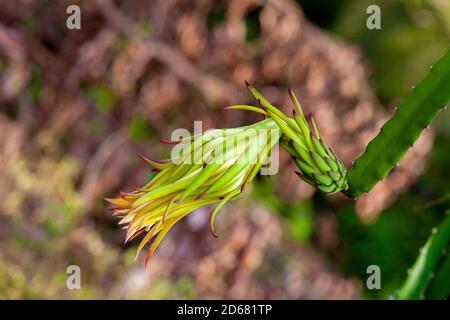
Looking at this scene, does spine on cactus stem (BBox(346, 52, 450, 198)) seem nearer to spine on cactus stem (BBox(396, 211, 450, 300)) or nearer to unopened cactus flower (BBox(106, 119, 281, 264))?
unopened cactus flower (BBox(106, 119, 281, 264))

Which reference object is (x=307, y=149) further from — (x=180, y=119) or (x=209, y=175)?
(x=180, y=119)

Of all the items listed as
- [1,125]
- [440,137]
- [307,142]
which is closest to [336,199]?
[440,137]

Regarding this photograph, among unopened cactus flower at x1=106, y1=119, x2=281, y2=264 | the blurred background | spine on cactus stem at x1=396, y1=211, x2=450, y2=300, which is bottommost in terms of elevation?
spine on cactus stem at x1=396, y1=211, x2=450, y2=300

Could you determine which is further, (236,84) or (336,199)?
(336,199)

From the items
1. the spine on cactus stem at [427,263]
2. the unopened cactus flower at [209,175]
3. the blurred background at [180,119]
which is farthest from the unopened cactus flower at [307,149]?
the blurred background at [180,119]

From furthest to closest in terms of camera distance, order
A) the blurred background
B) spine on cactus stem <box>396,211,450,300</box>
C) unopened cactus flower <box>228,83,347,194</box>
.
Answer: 1. the blurred background
2. spine on cactus stem <box>396,211,450,300</box>
3. unopened cactus flower <box>228,83,347,194</box>

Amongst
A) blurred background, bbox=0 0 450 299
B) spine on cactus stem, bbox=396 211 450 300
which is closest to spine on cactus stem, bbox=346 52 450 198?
spine on cactus stem, bbox=396 211 450 300

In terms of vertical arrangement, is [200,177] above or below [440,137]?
below
